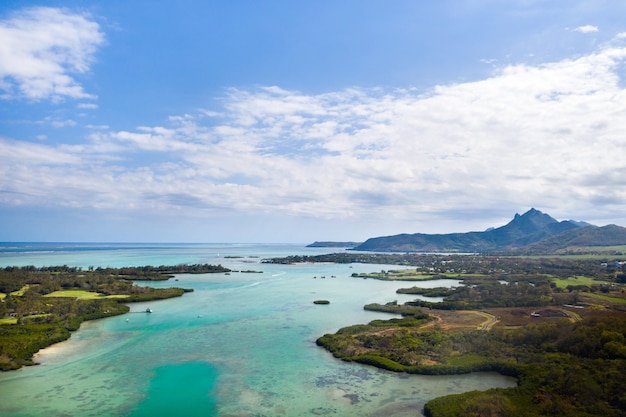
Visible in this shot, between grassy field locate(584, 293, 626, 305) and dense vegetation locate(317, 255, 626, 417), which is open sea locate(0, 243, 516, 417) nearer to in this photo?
dense vegetation locate(317, 255, 626, 417)

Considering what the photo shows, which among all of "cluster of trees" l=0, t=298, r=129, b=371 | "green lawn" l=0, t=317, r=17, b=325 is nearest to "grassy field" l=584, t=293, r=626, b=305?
"cluster of trees" l=0, t=298, r=129, b=371

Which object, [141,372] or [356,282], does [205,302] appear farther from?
[356,282]

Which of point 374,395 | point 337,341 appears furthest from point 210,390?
point 337,341

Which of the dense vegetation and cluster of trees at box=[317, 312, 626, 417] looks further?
the dense vegetation

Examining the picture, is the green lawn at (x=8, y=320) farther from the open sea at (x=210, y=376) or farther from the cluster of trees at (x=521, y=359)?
the cluster of trees at (x=521, y=359)

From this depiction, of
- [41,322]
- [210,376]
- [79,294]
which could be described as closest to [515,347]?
[210,376]
